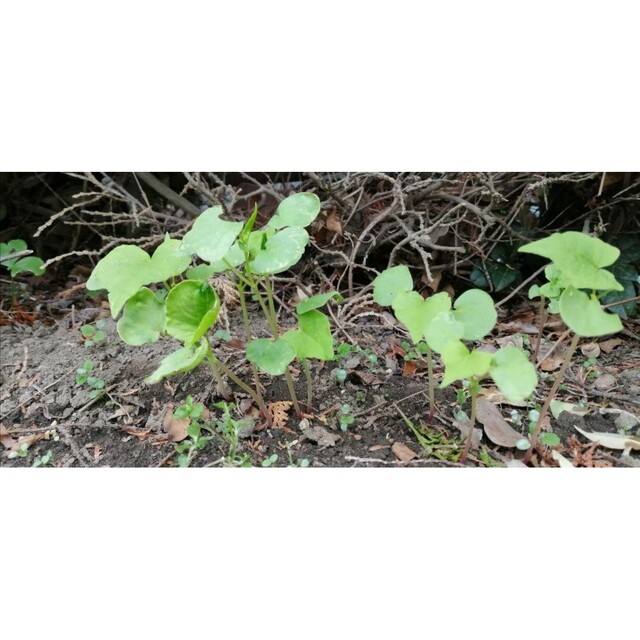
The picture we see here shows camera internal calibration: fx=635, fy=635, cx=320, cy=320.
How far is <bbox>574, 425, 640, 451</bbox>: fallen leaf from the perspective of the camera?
3.42 feet

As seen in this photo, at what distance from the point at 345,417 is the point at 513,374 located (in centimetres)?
38

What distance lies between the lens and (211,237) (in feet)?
2.95

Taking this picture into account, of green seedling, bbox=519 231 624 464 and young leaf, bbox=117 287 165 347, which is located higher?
green seedling, bbox=519 231 624 464

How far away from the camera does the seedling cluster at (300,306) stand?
82cm

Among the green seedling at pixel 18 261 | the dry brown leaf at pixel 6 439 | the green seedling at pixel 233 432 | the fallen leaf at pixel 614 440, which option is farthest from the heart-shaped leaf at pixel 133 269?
the fallen leaf at pixel 614 440

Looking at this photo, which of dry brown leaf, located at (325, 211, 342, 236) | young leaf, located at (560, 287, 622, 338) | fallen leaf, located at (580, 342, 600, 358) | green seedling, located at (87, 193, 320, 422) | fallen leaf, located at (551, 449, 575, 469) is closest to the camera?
young leaf, located at (560, 287, 622, 338)

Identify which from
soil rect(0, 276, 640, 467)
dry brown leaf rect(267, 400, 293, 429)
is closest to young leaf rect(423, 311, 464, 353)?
soil rect(0, 276, 640, 467)

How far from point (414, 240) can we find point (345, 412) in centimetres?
42

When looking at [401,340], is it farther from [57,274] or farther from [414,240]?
[57,274]

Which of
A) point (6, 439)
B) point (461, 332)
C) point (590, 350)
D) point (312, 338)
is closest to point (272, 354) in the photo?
point (312, 338)

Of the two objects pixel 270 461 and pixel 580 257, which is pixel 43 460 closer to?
pixel 270 461

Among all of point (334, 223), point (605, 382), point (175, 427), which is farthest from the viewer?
point (334, 223)

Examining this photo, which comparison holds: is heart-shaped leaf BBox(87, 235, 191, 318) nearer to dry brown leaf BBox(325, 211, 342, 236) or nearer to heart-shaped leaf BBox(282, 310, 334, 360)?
heart-shaped leaf BBox(282, 310, 334, 360)

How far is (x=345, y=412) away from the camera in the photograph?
1137mm
